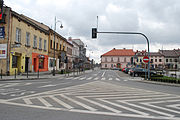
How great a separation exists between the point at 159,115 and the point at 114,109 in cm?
153

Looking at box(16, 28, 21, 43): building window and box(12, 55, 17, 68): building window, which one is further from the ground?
box(16, 28, 21, 43): building window

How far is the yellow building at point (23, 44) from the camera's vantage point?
20.2m

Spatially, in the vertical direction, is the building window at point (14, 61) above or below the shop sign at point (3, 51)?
below

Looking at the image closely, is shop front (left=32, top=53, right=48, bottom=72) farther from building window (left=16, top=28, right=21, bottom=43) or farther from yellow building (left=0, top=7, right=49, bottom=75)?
building window (left=16, top=28, right=21, bottom=43)

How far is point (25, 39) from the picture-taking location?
80.9ft

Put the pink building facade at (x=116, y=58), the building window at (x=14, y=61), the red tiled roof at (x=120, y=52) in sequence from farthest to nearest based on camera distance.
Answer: the red tiled roof at (x=120, y=52) < the pink building facade at (x=116, y=58) < the building window at (x=14, y=61)

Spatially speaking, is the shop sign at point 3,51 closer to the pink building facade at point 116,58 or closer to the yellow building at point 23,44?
the yellow building at point 23,44

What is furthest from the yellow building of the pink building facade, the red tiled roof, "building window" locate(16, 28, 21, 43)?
the red tiled roof

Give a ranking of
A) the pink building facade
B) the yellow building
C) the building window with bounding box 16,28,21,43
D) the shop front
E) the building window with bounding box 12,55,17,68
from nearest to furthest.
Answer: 1. the yellow building
2. the building window with bounding box 12,55,17,68
3. the building window with bounding box 16,28,21,43
4. the shop front
5. the pink building facade

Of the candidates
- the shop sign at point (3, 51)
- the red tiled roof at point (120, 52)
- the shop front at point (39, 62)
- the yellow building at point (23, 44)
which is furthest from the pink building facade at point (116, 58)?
the shop sign at point (3, 51)

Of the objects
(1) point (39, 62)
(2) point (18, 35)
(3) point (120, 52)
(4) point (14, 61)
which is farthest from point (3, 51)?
(3) point (120, 52)

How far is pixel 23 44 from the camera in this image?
23969 mm

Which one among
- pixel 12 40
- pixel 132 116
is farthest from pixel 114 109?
pixel 12 40

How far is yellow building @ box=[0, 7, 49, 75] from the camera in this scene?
20203 millimetres
